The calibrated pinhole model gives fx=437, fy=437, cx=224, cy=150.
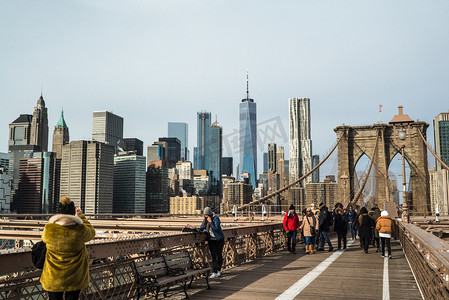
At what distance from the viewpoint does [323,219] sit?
51.5ft

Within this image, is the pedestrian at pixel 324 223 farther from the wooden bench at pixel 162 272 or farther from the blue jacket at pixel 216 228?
the wooden bench at pixel 162 272

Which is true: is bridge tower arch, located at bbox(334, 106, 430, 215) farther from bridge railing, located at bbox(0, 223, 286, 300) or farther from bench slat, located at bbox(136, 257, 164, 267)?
bench slat, located at bbox(136, 257, 164, 267)

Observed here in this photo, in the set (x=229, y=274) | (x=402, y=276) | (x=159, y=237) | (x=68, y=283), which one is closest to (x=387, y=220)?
(x=402, y=276)

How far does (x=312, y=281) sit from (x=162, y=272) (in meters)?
3.49

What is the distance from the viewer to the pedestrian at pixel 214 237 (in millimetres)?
9844

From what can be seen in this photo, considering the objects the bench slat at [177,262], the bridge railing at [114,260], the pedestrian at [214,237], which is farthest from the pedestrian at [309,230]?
the bench slat at [177,262]

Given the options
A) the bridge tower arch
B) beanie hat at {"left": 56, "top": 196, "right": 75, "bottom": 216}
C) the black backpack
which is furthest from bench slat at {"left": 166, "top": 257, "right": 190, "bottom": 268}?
the bridge tower arch

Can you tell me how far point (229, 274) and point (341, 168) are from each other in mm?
34999

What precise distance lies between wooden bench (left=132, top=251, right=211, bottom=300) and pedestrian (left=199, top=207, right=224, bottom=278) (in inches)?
47.4

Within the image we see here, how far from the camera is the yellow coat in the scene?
16.5ft

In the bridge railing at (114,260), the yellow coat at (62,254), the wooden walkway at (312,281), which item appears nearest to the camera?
the yellow coat at (62,254)

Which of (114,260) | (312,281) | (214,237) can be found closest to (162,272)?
(114,260)

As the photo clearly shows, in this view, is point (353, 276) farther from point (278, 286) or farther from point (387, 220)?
point (387, 220)

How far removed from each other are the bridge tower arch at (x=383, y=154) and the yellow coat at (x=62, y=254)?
125 ft
